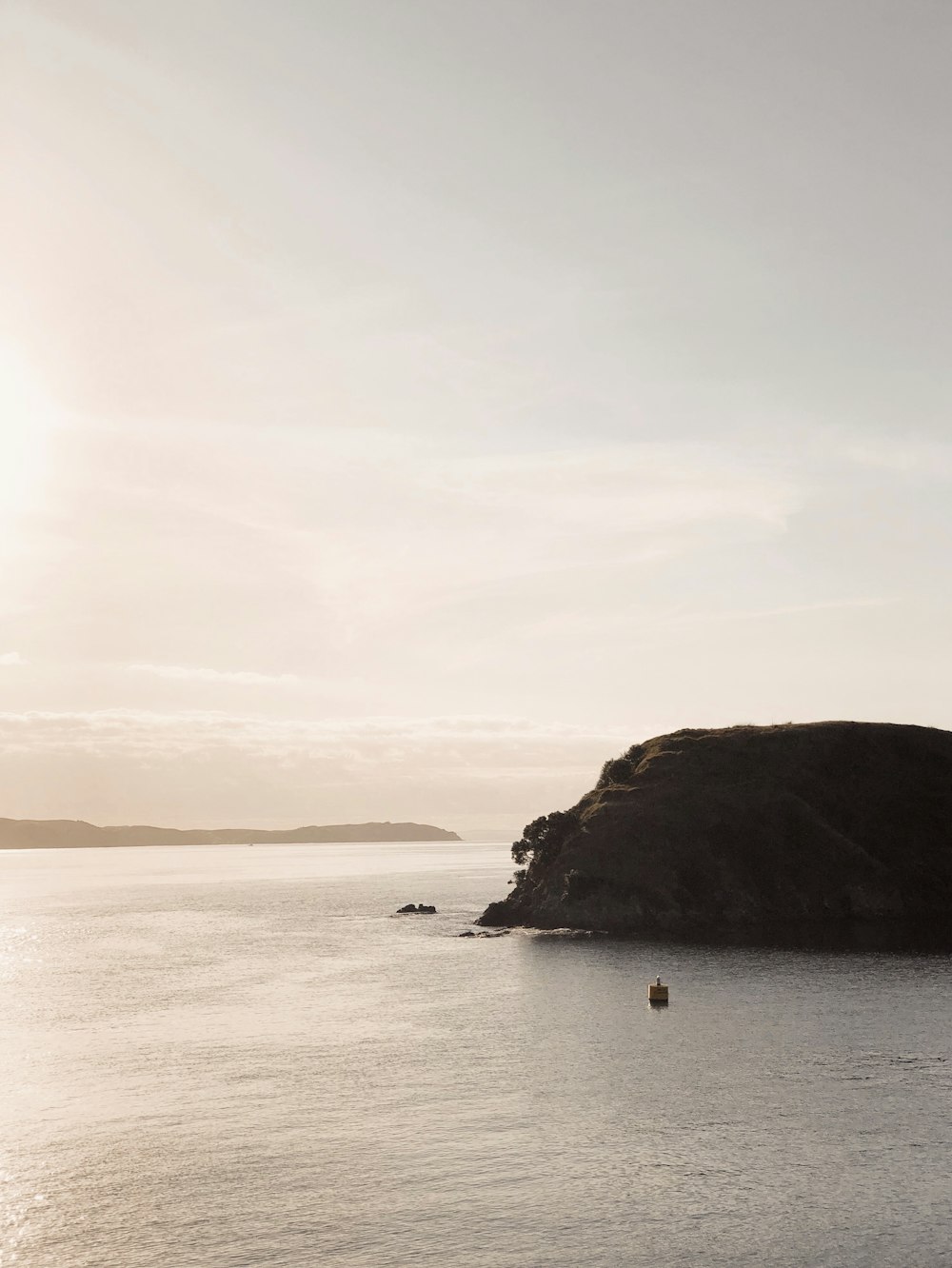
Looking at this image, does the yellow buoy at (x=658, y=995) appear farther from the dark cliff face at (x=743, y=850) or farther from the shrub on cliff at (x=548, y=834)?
the shrub on cliff at (x=548, y=834)

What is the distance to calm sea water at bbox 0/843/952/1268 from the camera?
49969 millimetres

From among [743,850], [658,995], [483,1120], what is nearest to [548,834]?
[743,850]

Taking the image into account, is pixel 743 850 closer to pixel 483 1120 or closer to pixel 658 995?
pixel 658 995

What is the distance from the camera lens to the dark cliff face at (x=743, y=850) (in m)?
170

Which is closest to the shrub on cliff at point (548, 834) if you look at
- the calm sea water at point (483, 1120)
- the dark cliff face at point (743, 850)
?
the dark cliff face at point (743, 850)

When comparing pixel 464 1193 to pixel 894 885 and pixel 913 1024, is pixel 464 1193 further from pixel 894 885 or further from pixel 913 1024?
pixel 894 885

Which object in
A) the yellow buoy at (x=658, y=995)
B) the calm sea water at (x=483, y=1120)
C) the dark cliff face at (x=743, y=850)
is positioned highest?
the dark cliff face at (x=743, y=850)

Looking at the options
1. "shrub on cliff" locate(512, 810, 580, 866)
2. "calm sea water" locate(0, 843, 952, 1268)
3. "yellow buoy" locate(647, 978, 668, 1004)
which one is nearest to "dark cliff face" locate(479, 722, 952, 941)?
"shrub on cliff" locate(512, 810, 580, 866)

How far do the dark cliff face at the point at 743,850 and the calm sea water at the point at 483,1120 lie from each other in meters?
42.8

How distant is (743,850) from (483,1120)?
11965 cm

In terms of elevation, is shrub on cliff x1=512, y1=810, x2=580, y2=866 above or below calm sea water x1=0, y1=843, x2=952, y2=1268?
above

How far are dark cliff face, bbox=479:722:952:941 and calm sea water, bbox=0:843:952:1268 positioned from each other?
4281 centimetres

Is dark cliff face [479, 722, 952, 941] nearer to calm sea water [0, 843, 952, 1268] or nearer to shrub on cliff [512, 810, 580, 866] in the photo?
shrub on cliff [512, 810, 580, 866]

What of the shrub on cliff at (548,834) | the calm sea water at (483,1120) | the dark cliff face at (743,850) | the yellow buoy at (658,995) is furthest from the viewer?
the shrub on cliff at (548,834)
